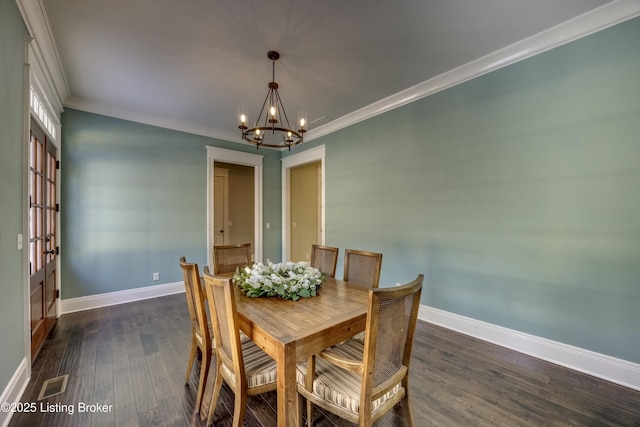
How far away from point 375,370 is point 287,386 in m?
0.41

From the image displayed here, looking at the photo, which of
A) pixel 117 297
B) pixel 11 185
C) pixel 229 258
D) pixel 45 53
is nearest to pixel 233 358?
pixel 229 258

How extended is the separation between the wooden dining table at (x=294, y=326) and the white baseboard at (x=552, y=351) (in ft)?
5.26

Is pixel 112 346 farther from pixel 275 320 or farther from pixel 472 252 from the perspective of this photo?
pixel 472 252

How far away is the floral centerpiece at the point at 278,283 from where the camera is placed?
1747 millimetres

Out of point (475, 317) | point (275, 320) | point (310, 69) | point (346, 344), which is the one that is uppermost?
point (310, 69)

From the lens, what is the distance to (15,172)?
1.82 metres

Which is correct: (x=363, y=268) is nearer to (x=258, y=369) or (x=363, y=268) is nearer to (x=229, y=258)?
(x=258, y=369)

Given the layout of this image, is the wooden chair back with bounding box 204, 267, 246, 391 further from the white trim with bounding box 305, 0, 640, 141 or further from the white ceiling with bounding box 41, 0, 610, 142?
the white trim with bounding box 305, 0, 640, 141

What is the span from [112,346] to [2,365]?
3.08 ft

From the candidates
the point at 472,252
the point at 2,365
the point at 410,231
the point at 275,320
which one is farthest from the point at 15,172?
the point at 472,252

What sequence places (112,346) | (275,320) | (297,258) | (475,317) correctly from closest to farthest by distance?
1. (275,320)
2. (112,346)
3. (475,317)
4. (297,258)

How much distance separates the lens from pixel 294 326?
4.34ft

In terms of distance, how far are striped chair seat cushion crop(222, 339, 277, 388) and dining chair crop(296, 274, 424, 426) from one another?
16 cm

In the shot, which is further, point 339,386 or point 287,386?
point 339,386
